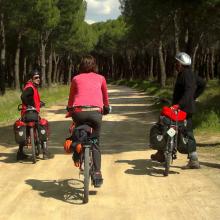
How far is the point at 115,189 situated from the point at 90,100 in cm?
149

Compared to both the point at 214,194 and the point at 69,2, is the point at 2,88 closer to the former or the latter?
the point at 69,2

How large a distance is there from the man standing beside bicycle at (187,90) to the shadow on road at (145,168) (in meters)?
0.24

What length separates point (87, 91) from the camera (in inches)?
295

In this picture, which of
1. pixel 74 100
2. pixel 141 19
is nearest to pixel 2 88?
pixel 141 19

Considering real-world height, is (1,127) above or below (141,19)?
below

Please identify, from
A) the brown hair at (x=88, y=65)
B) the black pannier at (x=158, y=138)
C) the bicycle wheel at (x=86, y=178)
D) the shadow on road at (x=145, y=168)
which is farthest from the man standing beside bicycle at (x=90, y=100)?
the shadow on road at (x=145, y=168)

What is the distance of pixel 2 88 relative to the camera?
120 ft

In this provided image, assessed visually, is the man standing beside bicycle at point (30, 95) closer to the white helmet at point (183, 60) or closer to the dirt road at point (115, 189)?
the dirt road at point (115, 189)

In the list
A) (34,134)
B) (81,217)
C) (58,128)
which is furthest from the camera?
(58,128)

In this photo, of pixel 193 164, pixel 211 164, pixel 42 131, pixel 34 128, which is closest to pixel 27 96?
pixel 34 128

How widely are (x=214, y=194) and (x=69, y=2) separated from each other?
42.8 metres

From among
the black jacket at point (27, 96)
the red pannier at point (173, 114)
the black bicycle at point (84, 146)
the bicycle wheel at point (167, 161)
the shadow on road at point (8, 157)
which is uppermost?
the black jacket at point (27, 96)

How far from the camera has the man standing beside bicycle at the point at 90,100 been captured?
7.41m

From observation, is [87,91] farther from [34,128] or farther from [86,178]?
[34,128]
